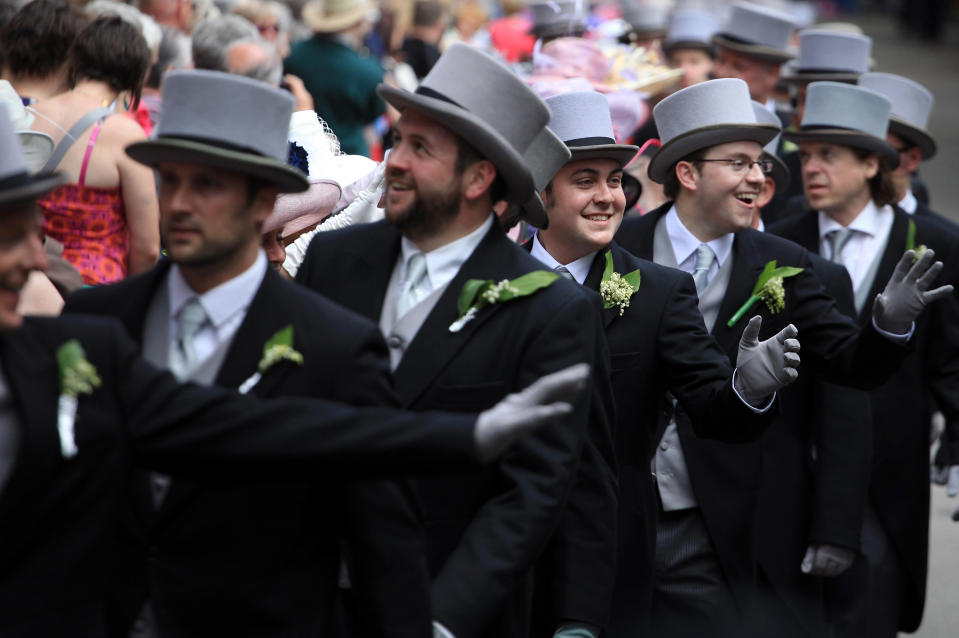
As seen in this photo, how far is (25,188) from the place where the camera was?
3104 mm

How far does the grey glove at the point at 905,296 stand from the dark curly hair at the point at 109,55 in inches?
118

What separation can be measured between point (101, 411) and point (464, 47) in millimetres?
1702

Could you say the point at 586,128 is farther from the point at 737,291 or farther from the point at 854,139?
the point at 854,139

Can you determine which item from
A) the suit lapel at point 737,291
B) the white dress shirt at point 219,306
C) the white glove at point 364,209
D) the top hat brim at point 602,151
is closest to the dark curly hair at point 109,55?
the white glove at point 364,209

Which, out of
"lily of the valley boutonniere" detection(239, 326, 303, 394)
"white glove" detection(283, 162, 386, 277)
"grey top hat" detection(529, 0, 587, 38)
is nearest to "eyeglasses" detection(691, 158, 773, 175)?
"white glove" detection(283, 162, 386, 277)

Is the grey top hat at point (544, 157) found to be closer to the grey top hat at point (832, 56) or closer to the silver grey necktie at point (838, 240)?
the silver grey necktie at point (838, 240)

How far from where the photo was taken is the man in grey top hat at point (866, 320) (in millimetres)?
6984

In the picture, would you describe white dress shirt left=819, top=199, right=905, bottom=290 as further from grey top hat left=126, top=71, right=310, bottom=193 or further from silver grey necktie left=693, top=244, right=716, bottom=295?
grey top hat left=126, top=71, right=310, bottom=193

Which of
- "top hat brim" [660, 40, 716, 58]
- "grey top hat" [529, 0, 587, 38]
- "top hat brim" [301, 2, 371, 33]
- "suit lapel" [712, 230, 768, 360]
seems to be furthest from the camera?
"top hat brim" [660, 40, 716, 58]

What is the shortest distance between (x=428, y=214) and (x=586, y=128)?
1500 millimetres

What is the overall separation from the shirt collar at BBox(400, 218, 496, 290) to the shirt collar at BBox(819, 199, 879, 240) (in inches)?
135

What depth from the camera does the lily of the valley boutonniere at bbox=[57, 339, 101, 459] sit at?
3.03 m

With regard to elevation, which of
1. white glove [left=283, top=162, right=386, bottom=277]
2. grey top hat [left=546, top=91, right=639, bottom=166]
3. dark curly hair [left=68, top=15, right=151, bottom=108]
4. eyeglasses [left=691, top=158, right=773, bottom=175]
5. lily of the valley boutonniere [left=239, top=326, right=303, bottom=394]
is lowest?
white glove [left=283, top=162, right=386, bottom=277]

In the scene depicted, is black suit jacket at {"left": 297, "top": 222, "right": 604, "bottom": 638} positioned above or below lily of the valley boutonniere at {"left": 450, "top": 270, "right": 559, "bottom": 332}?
below
